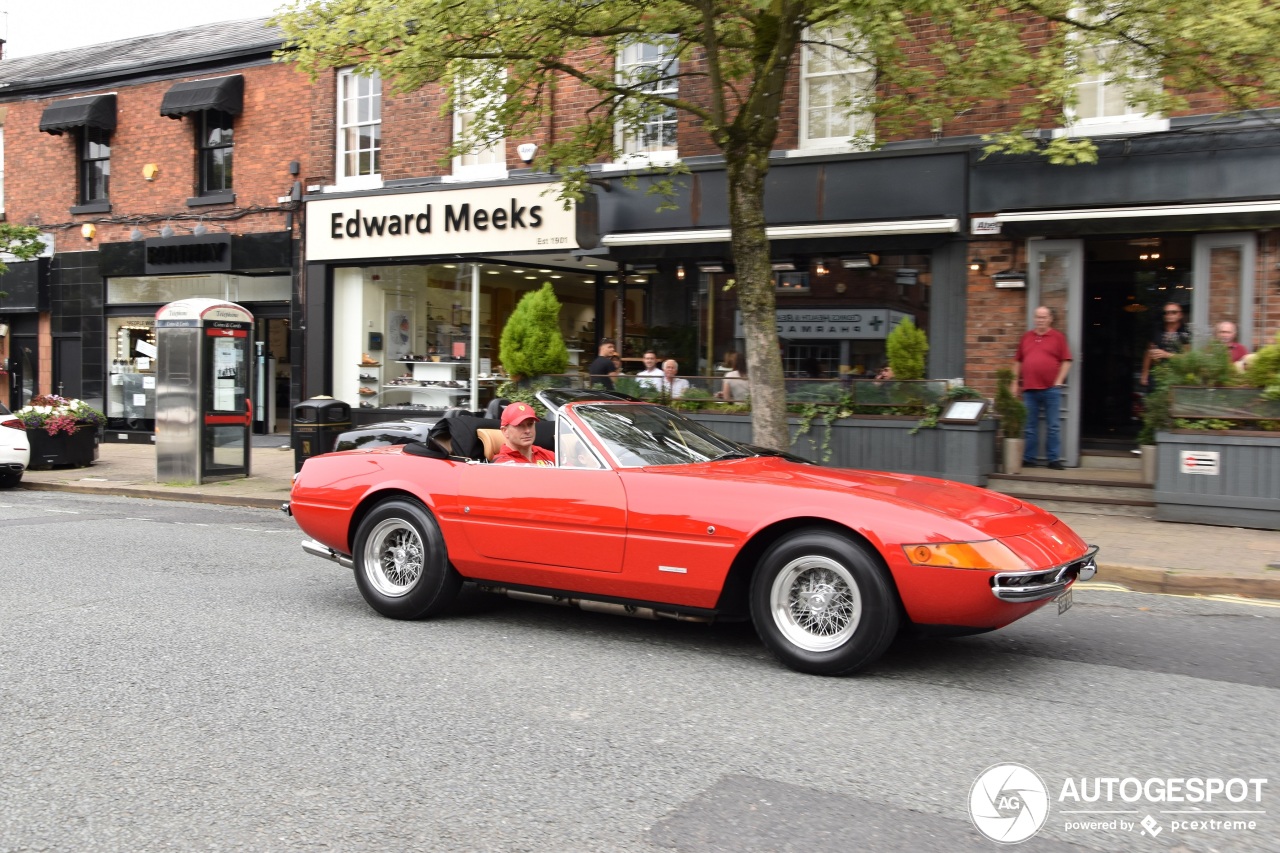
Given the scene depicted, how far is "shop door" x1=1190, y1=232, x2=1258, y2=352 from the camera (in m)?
11.7

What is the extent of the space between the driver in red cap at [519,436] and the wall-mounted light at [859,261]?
8.47 meters

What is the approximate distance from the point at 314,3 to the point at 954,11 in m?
6.53

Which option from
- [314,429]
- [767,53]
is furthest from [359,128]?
[767,53]

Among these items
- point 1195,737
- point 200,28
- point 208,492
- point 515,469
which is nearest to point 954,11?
point 515,469

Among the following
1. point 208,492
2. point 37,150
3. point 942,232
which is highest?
point 37,150

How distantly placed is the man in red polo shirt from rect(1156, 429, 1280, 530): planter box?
2.00 m

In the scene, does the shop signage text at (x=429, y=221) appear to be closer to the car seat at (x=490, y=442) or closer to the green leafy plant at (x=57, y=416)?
the green leafy plant at (x=57, y=416)

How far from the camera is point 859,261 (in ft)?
45.3

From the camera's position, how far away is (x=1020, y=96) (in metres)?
12.7

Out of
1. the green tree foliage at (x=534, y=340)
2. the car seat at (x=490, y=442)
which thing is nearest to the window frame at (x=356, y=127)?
the green tree foliage at (x=534, y=340)

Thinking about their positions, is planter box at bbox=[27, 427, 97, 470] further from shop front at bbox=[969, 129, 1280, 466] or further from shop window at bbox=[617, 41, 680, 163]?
shop front at bbox=[969, 129, 1280, 466]

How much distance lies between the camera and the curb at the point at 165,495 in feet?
42.0

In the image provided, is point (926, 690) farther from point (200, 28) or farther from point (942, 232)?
point (200, 28)

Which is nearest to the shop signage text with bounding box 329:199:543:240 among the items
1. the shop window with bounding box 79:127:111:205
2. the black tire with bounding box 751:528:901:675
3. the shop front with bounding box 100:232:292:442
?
the shop front with bounding box 100:232:292:442
